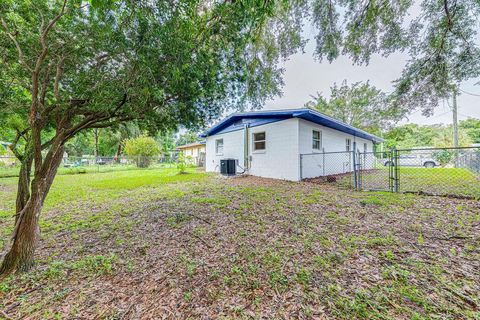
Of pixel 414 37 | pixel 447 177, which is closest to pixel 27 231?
pixel 414 37

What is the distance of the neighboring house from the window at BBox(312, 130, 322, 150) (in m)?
13.0

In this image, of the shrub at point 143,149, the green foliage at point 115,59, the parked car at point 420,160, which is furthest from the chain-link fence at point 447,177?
the shrub at point 143,149

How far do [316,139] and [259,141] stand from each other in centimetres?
285

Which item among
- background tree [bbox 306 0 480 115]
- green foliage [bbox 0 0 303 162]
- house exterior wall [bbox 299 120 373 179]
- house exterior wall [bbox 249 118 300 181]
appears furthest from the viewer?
house exterior wall [bbox 299 120 373 179]

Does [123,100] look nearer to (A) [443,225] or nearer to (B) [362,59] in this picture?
(A) [443,225]

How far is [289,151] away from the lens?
8.30 metres

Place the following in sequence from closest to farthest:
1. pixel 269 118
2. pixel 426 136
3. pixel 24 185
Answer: pixel 24 185
pixel 269 118
pixel 426 136

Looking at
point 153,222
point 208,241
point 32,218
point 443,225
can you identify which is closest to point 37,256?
point 32,218

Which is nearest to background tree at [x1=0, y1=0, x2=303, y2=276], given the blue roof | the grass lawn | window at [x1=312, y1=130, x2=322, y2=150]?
the grass lawn

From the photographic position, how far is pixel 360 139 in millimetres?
15211

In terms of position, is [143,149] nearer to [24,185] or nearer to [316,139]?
[316,139]

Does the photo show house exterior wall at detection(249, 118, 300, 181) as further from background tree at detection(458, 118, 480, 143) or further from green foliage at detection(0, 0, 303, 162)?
background tree at detection(458, 118, 480, 143)

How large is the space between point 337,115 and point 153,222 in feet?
76.0

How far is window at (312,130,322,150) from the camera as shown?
9.29 meters
